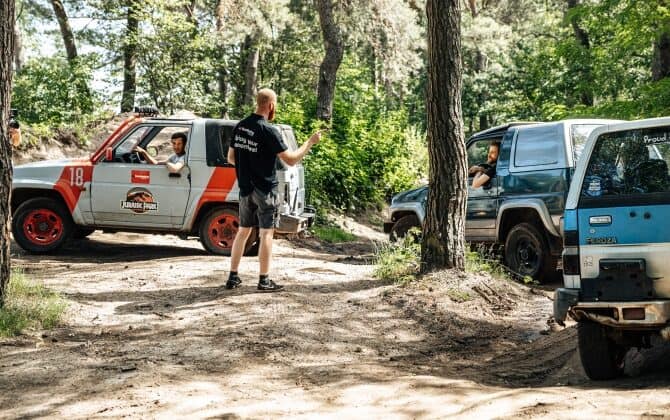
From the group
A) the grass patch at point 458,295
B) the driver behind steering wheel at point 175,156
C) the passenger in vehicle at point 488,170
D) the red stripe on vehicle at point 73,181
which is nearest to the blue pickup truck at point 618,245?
the grass patch at point 458,295

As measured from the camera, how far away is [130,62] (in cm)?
2419

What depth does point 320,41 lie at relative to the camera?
3262cm

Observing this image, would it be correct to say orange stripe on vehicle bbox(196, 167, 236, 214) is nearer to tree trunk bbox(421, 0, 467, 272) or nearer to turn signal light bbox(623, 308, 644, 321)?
tree trunk bbox(421, 0, 467, 272)

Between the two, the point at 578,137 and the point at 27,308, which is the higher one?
the point at 578,137

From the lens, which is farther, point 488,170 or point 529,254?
point 488,170

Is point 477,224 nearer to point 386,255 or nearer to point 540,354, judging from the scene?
point 386,255

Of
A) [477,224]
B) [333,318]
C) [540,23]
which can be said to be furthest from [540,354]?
[540,23]

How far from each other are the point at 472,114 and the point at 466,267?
2840 centimetres

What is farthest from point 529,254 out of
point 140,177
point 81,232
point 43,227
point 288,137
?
point 43,227

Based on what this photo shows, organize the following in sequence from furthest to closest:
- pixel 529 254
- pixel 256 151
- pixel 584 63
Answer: pixel 584 63
pixel 529 254
pixel 256 151

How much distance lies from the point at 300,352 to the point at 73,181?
593 centimetres

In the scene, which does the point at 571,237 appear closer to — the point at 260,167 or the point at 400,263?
the point at 260,167

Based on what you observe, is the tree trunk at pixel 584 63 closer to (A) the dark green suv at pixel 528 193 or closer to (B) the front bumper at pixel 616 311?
(A) the dark green suv at pixel 528 193

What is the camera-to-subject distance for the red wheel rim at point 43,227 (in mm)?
12016
